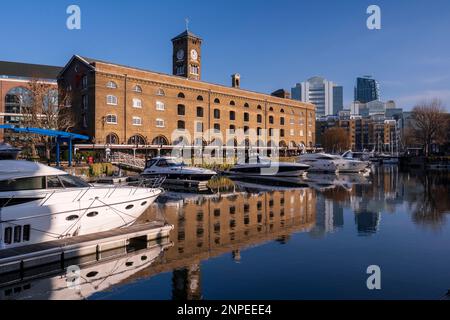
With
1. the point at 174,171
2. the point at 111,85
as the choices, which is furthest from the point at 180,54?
the point at 174,171

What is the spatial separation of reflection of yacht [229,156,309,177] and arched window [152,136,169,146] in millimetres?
11337

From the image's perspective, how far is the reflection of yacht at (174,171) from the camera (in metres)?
30.6

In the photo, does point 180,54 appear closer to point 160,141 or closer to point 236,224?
point 160,141

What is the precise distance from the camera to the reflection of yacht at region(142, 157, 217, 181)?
3061cm

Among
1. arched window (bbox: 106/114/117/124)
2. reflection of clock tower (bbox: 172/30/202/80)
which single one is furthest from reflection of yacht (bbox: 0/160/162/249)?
reflection of clock tower (bbox: 172/30/202/80)

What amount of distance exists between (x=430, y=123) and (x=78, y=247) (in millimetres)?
81552

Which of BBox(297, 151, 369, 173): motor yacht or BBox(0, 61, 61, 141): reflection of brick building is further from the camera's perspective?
BBox(0, 61, 61, 141): reflection of brick building

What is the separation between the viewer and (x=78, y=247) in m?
10.5

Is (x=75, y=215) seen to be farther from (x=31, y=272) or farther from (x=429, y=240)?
(x=429, y=240)

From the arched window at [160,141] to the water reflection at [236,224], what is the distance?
77.6ft

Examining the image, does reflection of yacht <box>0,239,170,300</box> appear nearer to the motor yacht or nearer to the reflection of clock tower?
the motor yacht

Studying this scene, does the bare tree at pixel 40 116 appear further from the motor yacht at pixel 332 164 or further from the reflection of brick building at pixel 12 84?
the motor yacht at pixel 332 164

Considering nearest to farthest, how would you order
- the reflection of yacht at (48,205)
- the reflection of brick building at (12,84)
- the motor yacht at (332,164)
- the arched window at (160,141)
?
the reflection of yacht at (48,205) < the arched window at (160,141) < the motor yacht at (332,164) < the reflection of brick building at (12,84)

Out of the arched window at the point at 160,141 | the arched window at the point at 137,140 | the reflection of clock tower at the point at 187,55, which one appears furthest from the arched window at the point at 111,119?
the reflection of clock tower at the point at 187,55
